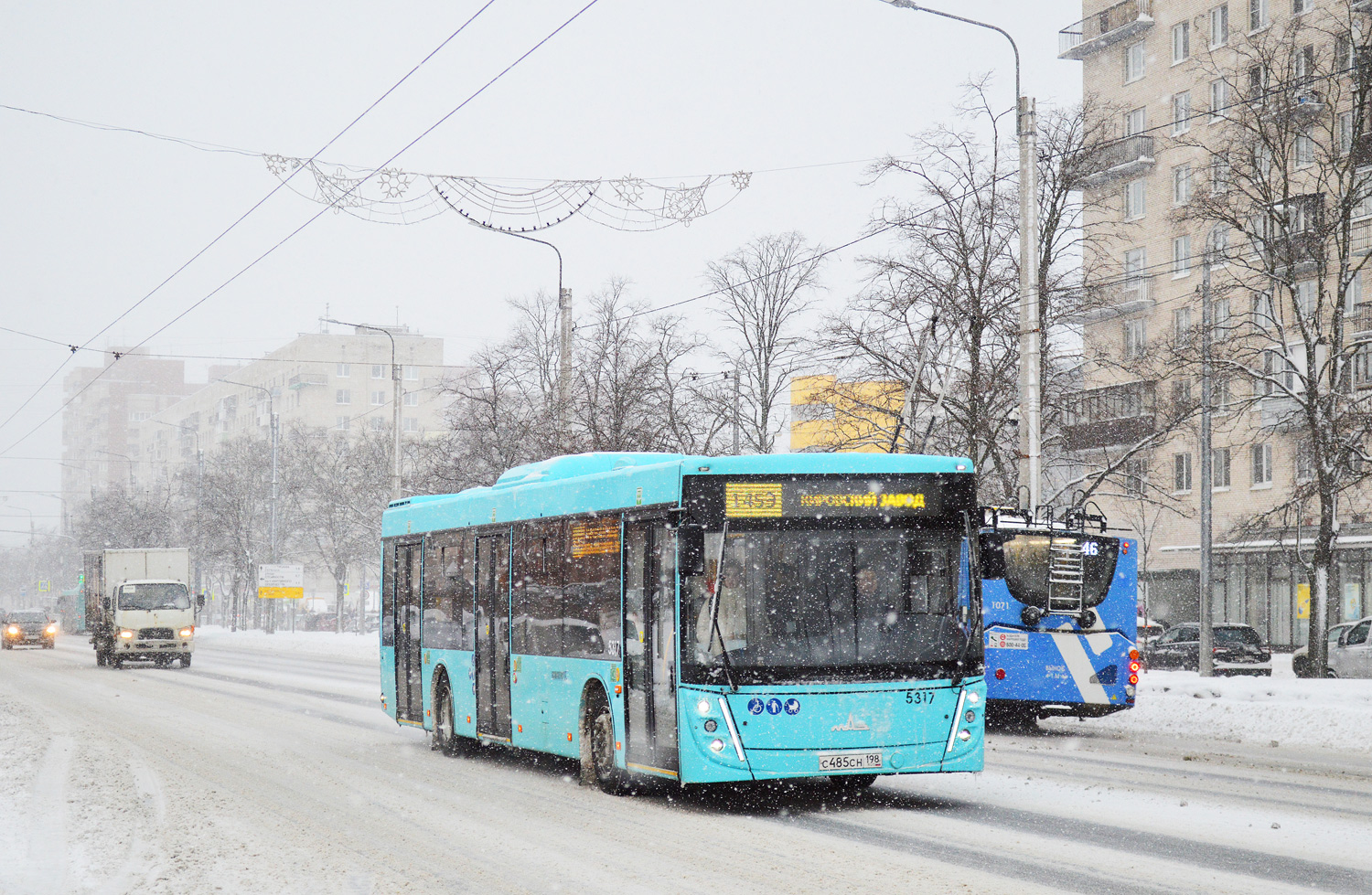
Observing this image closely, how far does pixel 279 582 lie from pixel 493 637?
51.9 m

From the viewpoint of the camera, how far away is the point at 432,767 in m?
15.7

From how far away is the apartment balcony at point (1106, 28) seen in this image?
199 ft

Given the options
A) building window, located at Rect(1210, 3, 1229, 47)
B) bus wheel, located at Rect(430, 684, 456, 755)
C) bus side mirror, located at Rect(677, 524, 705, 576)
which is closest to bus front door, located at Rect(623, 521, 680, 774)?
bus side mirror, located at Rect(677, 524, 705, 576)

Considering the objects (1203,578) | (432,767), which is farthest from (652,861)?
(1203,578)

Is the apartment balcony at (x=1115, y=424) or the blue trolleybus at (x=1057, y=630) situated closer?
the blue trolleybus at (x=1057, y=630)

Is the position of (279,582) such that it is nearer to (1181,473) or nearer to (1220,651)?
(1181,473)

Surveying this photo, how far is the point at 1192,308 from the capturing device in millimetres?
48469

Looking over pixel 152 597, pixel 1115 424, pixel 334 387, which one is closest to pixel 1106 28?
pixel 1115 424

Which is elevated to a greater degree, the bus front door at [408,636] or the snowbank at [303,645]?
the bus front door at [408,636]

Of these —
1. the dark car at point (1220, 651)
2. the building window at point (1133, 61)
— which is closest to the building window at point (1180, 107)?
the building window at point (1133, 61)

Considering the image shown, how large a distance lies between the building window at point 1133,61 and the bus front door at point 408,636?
48932 mm

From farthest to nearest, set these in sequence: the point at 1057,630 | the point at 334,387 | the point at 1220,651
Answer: the point at 334,387
the point at 1220,651
the point at 1057,630

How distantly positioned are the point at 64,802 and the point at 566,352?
21350 millimetres

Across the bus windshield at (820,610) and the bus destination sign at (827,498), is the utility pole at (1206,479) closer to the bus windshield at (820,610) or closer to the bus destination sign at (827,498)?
the bus destination sign at (827,498)
